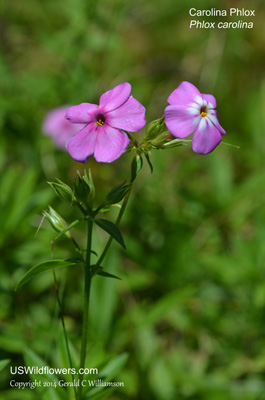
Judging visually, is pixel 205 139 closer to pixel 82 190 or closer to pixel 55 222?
pixel 82 190

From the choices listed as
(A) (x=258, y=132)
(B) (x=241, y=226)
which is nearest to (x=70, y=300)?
(B) (x=241, y=226)

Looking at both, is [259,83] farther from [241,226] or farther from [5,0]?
[5,0]

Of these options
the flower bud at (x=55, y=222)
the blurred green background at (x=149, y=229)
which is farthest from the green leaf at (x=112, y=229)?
the blurred green background at (x=149, y=229)

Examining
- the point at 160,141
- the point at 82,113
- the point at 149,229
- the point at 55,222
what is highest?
the point at 82,113

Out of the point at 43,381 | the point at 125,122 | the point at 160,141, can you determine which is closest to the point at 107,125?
the point at 125,122

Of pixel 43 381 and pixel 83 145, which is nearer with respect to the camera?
pixel 83 145

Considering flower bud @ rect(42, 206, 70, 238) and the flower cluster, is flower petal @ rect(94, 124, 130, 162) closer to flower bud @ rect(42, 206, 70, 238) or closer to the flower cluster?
the flower cluster
